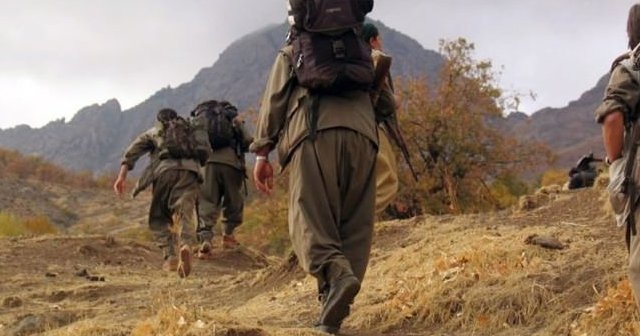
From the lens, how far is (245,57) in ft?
645

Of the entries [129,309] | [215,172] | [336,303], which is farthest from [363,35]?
[215,172]

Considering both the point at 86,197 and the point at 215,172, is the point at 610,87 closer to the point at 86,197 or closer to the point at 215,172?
the point at 215,172

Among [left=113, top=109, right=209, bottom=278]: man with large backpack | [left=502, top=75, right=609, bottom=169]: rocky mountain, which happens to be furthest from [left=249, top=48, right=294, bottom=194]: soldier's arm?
[left=502, top=75, right=609, bottom=169]: rocky mountain

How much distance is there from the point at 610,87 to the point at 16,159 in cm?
5532

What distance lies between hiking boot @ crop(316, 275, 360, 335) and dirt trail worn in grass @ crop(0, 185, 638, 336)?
0.15m

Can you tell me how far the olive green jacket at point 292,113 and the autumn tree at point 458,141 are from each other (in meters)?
18.5

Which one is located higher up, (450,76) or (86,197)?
(450,76)

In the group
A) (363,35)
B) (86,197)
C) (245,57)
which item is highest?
(245,57)

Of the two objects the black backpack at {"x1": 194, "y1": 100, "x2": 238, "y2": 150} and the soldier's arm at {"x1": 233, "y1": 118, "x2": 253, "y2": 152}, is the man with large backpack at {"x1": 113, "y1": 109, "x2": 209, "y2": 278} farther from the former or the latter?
the soldier's arm at {"x1": 233, "y1": 118, "x2": 253, "y2": 152}

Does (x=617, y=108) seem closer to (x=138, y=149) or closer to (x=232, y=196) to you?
(x=138, y=149)

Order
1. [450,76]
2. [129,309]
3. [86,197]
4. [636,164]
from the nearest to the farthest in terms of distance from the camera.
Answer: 1. [636,164]
2. [129,309]
3. [450,76]
4. [86,197]

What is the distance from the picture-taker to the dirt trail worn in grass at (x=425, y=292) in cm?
526

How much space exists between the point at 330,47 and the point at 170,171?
6.15 meters

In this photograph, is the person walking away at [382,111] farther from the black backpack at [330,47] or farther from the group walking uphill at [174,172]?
the group walking uphill at [174,172]
